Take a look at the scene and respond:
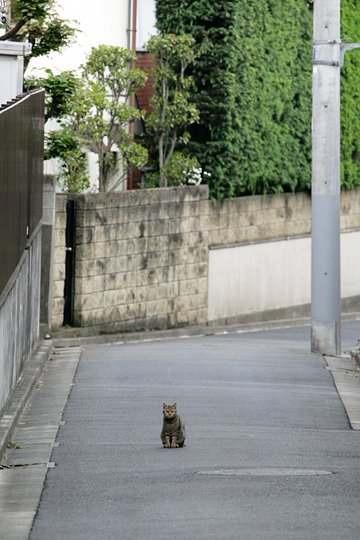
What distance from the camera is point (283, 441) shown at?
41.9 feet

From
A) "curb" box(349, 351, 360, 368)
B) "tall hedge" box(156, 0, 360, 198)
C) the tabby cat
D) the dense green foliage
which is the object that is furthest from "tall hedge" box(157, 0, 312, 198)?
the tabby cat

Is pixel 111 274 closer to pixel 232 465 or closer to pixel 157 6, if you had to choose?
pixel 157 6

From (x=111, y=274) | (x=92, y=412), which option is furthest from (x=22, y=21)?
(x=92, y=412)

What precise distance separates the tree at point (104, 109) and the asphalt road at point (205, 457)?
20.2ft

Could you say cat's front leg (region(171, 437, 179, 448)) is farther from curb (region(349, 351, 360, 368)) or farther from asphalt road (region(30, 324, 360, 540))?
curb (region(349, 351, 360, 368))

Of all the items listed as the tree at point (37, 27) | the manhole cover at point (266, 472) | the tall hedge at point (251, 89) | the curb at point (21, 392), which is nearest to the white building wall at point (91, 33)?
the tall hedge at point (251, 89)

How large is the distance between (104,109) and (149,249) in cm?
272

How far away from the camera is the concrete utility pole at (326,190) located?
21.3 metres

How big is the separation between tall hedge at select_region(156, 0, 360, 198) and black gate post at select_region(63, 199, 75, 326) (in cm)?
614

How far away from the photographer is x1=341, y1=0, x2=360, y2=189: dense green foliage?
3412cm

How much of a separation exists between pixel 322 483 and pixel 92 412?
440 cm

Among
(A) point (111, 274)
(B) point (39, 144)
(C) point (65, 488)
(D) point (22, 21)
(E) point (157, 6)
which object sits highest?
(E) point (157, 6)

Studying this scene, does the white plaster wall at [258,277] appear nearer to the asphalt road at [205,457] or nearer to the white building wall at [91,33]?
the white building wall at [91,33]

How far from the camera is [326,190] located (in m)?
21.5
